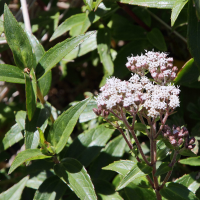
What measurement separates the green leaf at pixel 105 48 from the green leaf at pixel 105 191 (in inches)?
37.6

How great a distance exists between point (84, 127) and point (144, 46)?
1.04 m

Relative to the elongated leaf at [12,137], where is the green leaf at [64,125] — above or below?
above

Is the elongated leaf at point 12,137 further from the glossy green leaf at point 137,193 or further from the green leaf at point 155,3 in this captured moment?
the green leaf at point 155,3

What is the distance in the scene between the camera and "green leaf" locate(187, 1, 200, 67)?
6.37ft

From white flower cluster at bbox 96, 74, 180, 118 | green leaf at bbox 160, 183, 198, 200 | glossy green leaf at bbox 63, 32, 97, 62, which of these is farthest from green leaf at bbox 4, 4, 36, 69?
green leaf at bbox 160, 183, 198, 200

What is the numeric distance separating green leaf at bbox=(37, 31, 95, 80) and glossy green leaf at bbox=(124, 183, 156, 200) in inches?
40.3

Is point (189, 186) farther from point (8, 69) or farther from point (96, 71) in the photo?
point (96, 71)

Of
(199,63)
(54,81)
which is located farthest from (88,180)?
(54,81)

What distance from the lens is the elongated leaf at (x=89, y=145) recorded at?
90.5 inches

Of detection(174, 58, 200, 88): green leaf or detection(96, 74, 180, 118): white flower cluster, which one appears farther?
detection(174, 58, 200, 88): green leaf

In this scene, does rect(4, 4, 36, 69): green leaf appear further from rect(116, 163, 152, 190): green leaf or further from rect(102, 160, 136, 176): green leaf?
rect(116, 163, 152, 190): green leaf

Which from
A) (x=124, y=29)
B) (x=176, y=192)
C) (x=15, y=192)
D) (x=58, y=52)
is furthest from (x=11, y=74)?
(x=176, y=192)

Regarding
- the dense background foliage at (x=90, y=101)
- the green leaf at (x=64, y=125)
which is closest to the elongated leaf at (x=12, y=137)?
the dense background foliage at (x=90, y=101)

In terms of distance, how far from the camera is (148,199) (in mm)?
1976
